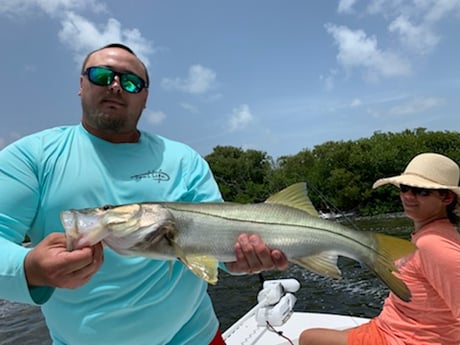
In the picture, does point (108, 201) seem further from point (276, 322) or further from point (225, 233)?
point (276, 322)

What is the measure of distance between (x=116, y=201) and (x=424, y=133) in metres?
76.5

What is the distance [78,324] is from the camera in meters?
2.04

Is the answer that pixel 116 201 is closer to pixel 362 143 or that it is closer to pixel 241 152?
pixel 362 143

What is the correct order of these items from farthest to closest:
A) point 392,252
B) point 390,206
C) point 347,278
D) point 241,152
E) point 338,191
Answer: point 241,152
point 338,191
point 390,206
point 347,278
point 392,252

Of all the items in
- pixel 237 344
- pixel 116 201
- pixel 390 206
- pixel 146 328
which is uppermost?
pixel 116 201

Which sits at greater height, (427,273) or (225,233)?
(225,233)

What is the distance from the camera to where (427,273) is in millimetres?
3348

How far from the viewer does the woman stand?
327 cm

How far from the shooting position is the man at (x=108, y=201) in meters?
1.90

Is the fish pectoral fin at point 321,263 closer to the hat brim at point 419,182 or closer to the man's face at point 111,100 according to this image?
the man's face at point 111,100

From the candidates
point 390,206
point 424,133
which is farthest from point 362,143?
point 390,206

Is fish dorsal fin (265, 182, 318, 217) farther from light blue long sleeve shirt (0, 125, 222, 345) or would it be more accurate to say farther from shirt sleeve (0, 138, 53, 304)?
shirt sleeve (0, 138, 53, 304)

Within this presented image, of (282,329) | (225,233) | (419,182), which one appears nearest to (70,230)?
(225,233)

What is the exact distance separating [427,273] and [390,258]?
3.95 feet
